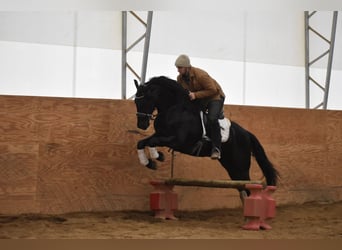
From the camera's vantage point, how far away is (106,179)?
5348 millimetres

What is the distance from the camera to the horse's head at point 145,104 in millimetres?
4773

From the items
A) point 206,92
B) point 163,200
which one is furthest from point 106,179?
point 206,92

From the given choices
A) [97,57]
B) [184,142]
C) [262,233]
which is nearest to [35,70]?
[97,57]

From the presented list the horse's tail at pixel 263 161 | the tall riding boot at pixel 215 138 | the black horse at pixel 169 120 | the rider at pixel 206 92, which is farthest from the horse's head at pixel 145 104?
the horse's tail at pixel 263 161

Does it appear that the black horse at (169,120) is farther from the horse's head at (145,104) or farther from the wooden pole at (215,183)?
the wooden pole at (215,183)

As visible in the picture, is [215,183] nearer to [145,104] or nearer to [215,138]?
[215,138]

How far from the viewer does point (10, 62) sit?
6199mm

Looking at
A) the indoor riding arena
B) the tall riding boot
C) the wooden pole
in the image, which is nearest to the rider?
the tall riding boot

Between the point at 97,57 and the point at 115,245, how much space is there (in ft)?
12.5

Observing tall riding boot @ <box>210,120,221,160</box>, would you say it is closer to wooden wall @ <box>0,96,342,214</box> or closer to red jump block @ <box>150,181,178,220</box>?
red jump block @ <box>150,181,178,220</box>

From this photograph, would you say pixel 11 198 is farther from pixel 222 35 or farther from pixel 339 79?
pixel 339 79

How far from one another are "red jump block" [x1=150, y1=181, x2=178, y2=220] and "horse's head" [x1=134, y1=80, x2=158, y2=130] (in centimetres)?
56

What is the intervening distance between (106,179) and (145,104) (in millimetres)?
964

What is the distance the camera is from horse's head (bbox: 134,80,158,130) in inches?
188
